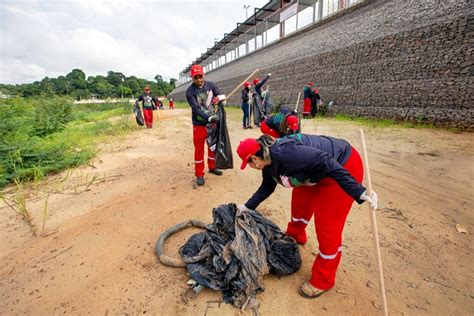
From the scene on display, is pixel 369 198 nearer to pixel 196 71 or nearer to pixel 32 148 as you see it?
pixel 196 71

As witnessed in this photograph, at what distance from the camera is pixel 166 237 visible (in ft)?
8.52

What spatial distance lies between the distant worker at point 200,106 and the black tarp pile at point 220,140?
9 cm

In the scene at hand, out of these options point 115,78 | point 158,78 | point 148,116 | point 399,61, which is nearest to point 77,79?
point 115,78

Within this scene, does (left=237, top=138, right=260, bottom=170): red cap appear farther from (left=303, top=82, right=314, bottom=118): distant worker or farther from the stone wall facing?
(left=303, top=82, right=314, bottom=118): distant worker

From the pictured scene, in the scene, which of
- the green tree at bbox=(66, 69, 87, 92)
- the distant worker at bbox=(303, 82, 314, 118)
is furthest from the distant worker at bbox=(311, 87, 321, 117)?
the green tree at bbox=(66, 69, 87, 92)

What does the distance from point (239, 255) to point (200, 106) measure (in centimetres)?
260

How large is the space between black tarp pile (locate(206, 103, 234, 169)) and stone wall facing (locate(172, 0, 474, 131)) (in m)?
6.71

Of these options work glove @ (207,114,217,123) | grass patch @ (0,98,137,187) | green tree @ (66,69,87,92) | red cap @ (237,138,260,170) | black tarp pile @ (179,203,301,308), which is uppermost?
green tree @ (66,69,87,92)

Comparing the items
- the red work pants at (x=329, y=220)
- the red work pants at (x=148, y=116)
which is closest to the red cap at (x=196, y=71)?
the red work pants at (x=329, y=220)

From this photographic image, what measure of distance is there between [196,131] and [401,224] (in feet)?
10.1

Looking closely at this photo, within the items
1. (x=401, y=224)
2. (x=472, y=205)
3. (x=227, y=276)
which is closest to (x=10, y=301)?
(x=227, y=276)

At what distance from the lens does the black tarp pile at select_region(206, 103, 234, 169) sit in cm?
389

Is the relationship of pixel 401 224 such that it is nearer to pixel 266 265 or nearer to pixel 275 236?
pixel 275 236

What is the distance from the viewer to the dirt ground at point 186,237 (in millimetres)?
1854
